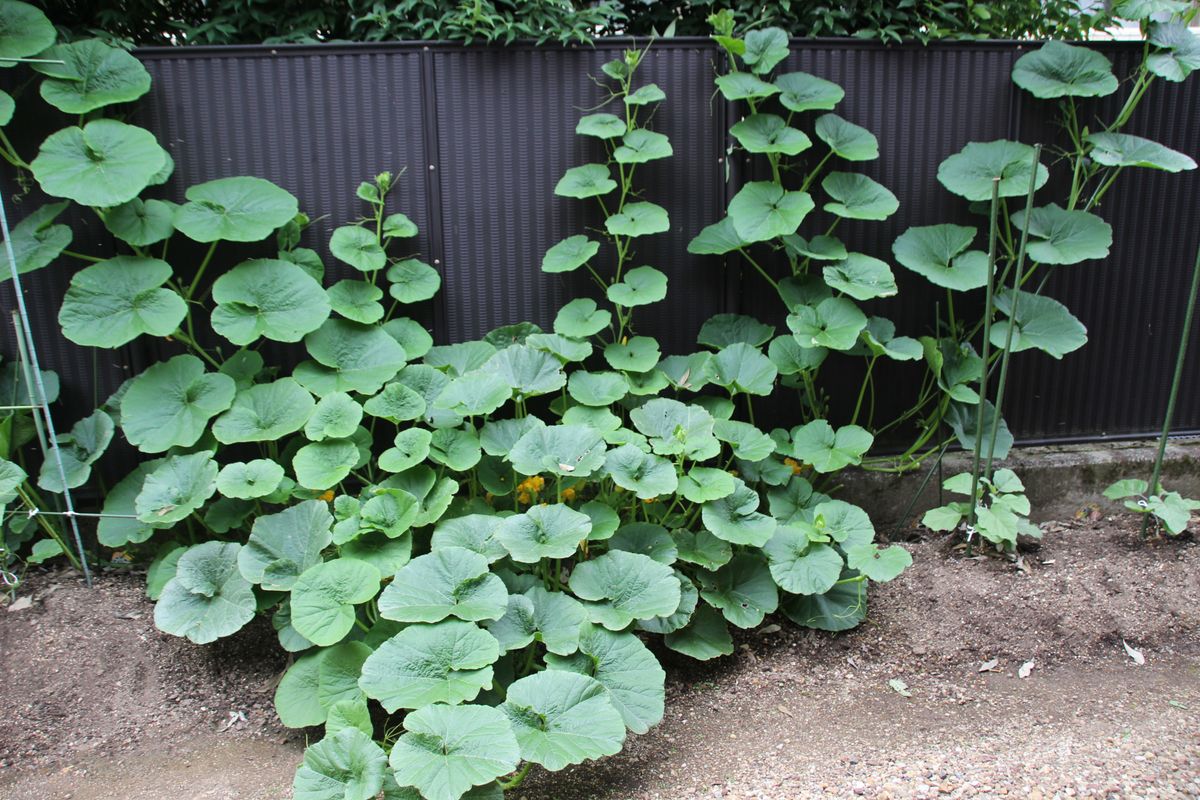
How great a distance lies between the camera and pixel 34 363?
272 cm

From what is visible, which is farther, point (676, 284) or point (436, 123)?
point (676, 284)

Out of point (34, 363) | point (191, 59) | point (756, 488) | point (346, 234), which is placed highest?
point (191, 59)

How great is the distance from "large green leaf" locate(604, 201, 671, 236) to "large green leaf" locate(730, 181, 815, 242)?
23cm

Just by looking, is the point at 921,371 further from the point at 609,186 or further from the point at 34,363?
the point at 34,363

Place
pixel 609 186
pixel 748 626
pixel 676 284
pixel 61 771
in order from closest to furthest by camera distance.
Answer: pixel 61 771
pixel 748 626
pixel 609 186
pixel 676 284

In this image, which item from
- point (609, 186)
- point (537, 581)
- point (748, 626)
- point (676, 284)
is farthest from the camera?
point (676, 284)

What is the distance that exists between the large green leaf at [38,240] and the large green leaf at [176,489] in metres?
0.75

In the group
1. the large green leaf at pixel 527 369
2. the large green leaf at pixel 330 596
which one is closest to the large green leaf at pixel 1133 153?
the large green leaf at pixel 527 369

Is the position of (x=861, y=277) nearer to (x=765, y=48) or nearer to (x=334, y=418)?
(x=765, y=48)

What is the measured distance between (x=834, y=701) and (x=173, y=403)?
6.92ft

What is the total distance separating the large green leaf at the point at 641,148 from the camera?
287 centimetres

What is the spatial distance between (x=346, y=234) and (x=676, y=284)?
111 cm

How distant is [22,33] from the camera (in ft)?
8.75

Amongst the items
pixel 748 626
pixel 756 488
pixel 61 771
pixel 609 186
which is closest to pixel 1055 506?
pixel 756 488
